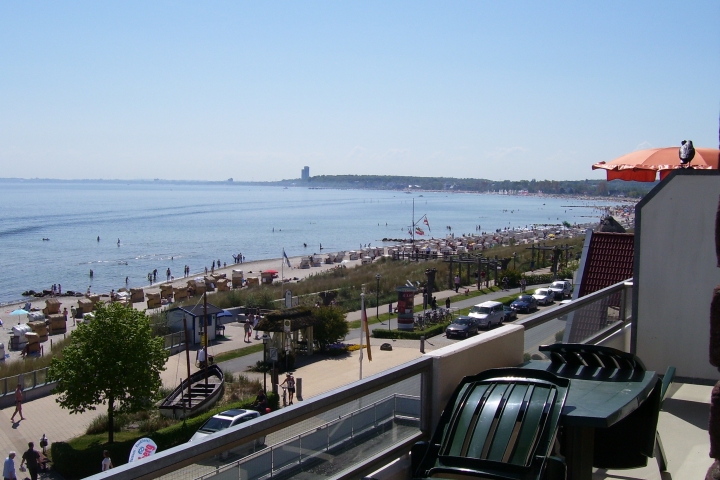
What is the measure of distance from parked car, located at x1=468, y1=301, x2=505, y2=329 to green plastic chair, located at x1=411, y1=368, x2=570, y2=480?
26.9 meters

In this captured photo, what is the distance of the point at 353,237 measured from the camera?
119 meters

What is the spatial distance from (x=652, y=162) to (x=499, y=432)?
811 centimetres

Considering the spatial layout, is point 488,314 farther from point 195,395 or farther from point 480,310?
point 195,395

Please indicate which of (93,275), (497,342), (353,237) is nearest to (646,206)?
(497,342)

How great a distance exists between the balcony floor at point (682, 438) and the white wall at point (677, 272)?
33 cm

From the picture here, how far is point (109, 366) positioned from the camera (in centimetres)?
1767

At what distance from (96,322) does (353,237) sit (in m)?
101

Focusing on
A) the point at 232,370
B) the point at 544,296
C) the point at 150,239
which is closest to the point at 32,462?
the point at 232,370

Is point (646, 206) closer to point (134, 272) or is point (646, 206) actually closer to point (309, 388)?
point (309, 388)

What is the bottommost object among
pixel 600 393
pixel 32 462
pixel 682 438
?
pixel 32 462

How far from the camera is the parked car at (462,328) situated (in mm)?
28531

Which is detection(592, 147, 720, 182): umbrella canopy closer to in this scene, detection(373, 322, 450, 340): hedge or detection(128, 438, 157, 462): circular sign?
detection(128, 438, 157, 462): circular sign

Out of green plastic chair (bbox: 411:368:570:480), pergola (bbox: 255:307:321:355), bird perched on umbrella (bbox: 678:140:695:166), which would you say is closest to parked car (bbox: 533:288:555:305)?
pergola (bbox: 255:307:321:355)

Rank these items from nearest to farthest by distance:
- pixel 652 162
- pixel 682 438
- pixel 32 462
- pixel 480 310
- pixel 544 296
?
pixel 682 438 < pixel 652 162 < pixel 32 462 < pixel 480 310 < pixel 544 296
